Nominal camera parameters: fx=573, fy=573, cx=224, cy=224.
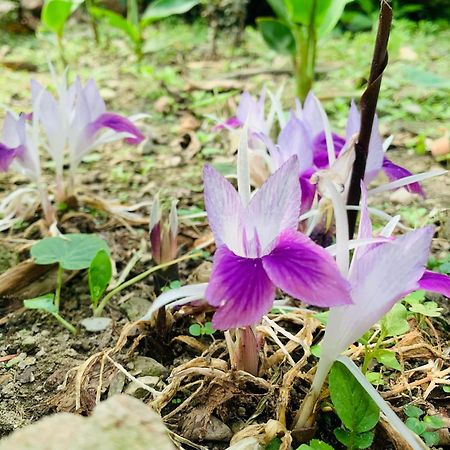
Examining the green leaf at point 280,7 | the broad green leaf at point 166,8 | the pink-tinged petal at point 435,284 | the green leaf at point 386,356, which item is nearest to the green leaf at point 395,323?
the green leaf at point 386,356

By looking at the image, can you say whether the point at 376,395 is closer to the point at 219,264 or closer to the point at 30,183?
the point at 219,264

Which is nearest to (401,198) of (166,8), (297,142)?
(297,142)

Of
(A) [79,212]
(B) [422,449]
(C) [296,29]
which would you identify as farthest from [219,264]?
(C) [296,29]

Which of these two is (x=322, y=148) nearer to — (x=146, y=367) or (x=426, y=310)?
(x=426, y=310)

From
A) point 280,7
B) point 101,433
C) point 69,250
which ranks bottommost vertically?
point 69,250

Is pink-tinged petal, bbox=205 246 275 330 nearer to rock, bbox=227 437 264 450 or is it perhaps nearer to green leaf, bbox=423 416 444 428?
rock, bbox=227 437 264 450
